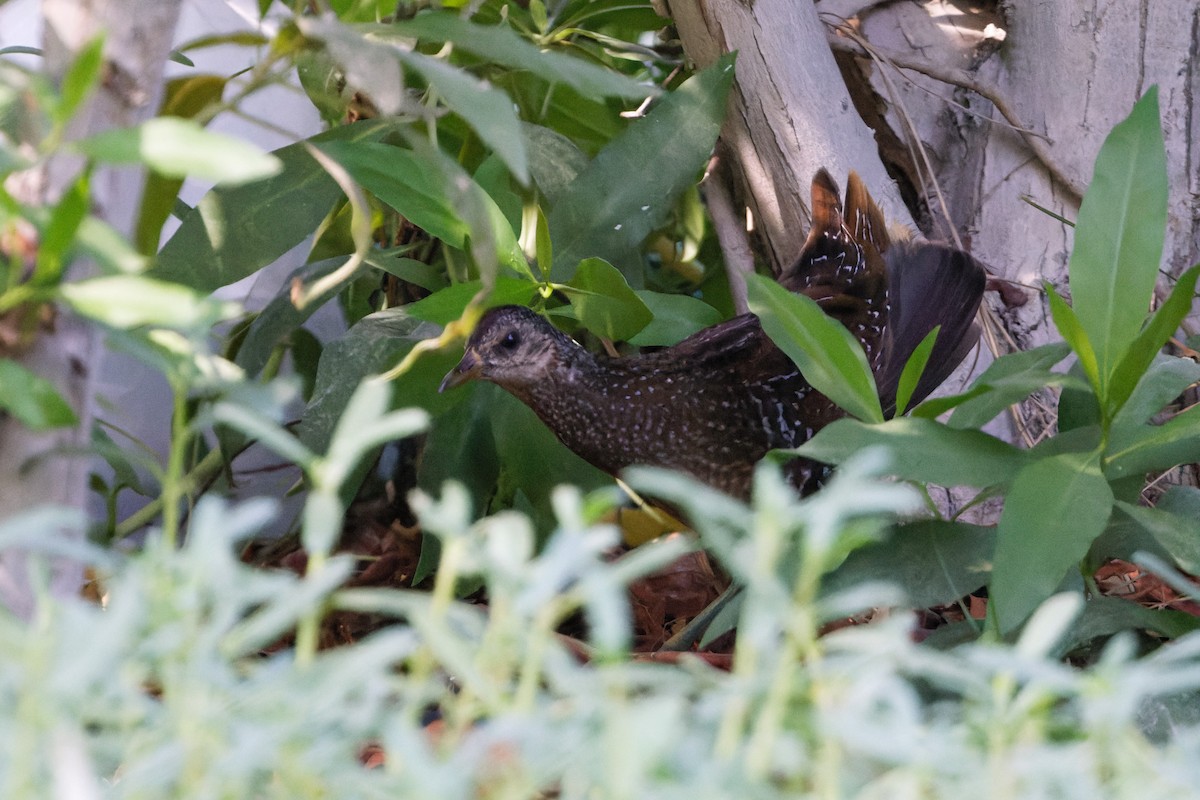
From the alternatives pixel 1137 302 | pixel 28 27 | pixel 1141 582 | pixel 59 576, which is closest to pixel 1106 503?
pixel 1137 302

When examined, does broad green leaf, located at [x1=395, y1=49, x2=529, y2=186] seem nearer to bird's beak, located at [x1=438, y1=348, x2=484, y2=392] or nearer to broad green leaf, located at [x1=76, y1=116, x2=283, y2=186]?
broad green leaf, located at [x1=76, y1=116, x2=283, y2=186]

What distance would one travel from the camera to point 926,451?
29.6 inches

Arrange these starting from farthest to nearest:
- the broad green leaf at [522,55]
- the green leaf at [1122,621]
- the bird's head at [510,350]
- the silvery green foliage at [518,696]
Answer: the bird's head at [510,350] < the green leaf at [1122,621] < the broad green leaf at [522,55] < the silvery green foliage at [518,696]

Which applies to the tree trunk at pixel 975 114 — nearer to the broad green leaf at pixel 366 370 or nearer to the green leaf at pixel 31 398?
the broad green leaf at pixel 366 370

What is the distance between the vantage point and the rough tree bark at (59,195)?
1.53 feet

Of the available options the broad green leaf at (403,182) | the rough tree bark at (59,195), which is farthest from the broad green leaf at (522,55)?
the broad green leaf at (403,182)

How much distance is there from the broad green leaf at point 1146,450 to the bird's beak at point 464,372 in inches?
22.3

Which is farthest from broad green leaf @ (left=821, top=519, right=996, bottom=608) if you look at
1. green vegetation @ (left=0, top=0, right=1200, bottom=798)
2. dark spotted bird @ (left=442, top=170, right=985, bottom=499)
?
dark spotted bird @ (left=442, top=170, right=985, bottom=499)

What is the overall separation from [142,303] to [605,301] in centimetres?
73

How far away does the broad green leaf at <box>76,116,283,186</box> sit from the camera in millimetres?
340

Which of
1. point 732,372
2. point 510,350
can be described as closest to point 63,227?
point 510,350

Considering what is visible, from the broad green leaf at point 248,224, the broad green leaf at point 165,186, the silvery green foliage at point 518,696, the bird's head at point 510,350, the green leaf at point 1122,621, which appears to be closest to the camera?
the silvery green foliage at point 518,696

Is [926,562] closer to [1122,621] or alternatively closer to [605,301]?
[1122,621]

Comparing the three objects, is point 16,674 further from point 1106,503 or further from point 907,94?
point 907,94
